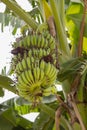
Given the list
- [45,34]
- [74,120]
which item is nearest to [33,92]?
[45,34]

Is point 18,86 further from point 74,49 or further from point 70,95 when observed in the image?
point 74,49

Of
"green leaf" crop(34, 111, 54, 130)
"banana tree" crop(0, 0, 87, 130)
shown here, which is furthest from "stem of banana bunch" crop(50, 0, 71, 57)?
"green leaf" crop(34, 111, 54, 130)

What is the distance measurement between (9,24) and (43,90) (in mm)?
779

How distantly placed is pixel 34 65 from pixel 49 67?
4 centimetres

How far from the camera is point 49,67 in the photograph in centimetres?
75

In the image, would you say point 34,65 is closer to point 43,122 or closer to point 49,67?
point 49,67

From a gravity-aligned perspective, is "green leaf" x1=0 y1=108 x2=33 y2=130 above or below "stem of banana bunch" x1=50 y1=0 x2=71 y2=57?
below

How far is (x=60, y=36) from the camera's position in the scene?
49.1 inches

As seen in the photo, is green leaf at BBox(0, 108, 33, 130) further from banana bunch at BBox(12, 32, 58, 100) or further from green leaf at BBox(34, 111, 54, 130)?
banana bunch at BBox(12, 32, 58, 100)

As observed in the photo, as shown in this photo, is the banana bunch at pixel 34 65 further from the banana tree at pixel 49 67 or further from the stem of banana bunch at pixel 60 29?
the stem of banana bunch at pixel 60 29

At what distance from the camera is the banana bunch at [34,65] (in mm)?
729

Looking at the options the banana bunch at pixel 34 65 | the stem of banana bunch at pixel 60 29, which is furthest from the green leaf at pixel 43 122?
the banana bunch at pixel 34 65

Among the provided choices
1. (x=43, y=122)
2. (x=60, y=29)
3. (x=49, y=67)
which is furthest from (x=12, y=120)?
(x=49, y=67)

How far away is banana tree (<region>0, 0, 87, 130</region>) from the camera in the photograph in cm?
75
